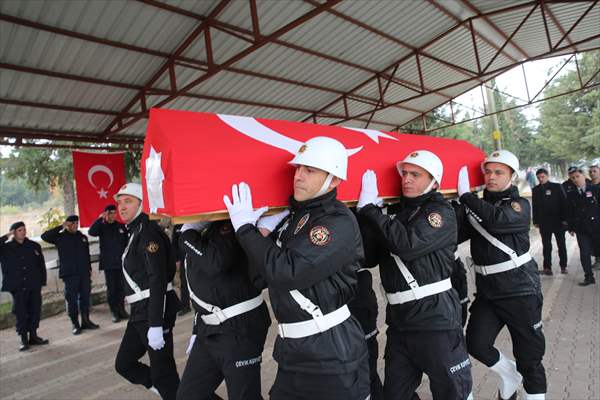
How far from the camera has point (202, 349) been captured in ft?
7.28

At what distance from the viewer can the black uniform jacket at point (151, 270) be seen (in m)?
2.64

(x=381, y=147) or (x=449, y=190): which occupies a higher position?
(x=381, y=147)

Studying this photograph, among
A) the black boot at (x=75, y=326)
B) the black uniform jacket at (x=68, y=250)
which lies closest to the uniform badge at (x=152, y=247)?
the black uniform jacket at (x=68, y=250)

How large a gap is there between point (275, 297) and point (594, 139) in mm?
26676

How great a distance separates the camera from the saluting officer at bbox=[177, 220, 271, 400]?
2016 mm

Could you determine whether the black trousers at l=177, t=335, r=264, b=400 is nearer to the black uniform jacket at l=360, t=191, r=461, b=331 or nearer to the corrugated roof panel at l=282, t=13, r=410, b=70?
the black uniform jacket at l=360, t=191, r=461, b=331

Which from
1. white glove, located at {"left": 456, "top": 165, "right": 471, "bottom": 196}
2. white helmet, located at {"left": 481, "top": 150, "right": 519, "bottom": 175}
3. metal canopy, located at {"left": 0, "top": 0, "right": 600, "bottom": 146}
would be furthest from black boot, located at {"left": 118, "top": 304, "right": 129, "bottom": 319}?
white helmet, located at {"left": 481, "top": 150, "right": 519, "bottom": 175}

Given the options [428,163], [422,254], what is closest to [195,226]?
[422,254]

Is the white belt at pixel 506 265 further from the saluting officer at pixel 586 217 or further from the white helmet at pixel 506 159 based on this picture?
the saluting officer at pixel 586 217

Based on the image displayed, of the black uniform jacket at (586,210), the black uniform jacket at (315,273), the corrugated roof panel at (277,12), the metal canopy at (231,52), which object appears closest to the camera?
the black uniform jacket at (315,273)

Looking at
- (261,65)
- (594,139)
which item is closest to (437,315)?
(261,65)

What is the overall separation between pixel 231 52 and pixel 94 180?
349cm

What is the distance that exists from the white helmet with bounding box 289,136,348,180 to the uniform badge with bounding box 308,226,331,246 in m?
0.29

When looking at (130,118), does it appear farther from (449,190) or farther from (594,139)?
(594,139)
